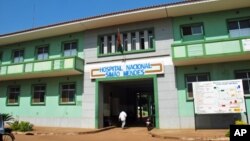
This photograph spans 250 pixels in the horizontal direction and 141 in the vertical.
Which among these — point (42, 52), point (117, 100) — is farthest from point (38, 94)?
point (117, 100)

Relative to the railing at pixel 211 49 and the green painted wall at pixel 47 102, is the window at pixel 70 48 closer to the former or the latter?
the green painted wall at pixel 47 102

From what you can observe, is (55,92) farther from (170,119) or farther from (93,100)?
(170,119)

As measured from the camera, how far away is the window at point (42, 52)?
2201 cm

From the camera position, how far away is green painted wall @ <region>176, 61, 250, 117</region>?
15992 millimetres

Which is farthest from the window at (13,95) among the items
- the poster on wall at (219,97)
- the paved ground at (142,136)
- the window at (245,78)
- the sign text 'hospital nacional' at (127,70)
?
the window at (245,78)

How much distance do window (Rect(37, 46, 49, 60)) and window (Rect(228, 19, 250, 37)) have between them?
15.5 metres

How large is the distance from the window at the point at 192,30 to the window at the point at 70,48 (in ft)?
30.2

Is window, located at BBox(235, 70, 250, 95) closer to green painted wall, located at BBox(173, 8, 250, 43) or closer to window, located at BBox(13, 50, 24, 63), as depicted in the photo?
green painted wall, located at BBox(173, 8, 250, 43)

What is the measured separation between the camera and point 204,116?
15.9 metres

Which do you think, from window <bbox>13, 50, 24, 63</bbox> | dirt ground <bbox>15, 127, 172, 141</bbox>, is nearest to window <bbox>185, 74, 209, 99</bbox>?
dirt ground <bbox>15, 127, 172, 141</bbox>

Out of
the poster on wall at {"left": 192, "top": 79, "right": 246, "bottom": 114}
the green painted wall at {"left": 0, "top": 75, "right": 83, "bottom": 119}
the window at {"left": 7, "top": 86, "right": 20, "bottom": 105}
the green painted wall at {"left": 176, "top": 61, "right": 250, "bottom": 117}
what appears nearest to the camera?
the poster on wall at {"left": 192, "top": 79, "right": 246, "bottom": 114}

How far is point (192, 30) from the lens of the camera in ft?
57.8

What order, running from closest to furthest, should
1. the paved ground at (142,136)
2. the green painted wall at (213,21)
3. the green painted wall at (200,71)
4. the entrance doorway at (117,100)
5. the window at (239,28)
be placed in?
the paved ground at (142,136) → the green painted wall at (200,71) → the window at (239,28) → the green painted wall at (213,21) → the entrance doorway at (117,100)

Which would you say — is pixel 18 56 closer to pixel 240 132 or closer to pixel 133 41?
pixel 133 41
